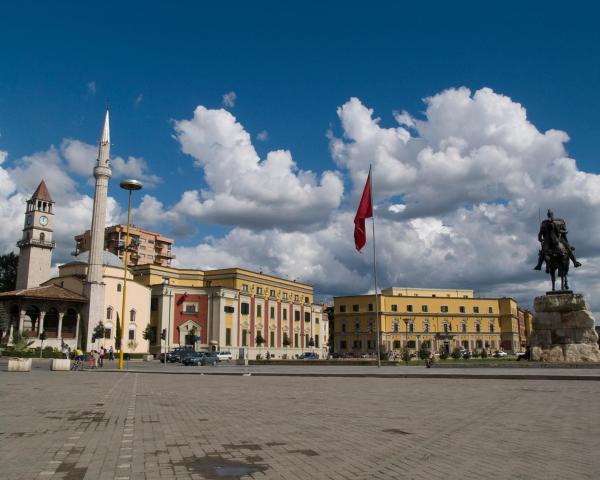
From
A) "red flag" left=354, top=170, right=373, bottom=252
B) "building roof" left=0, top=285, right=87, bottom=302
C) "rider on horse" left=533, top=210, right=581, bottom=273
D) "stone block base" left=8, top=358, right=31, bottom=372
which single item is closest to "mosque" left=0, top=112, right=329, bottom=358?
"building roof" left=0, top=285, right=87, bottom=302

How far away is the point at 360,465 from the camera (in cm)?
675

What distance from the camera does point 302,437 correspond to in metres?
8.76

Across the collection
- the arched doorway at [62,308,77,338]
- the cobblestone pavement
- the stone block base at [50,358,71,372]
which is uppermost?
the arched doorway at [62,308,77,338]

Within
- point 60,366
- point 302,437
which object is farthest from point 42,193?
point 302,437

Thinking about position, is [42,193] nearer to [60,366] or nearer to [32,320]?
[32,320]

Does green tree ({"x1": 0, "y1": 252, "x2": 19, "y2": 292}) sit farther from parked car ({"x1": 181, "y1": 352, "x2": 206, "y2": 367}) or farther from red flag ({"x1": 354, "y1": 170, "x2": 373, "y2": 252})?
red flag ({"x1": 354, "y1": 170, "x2": 373, "y2": 252})

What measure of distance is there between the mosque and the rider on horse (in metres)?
44.5

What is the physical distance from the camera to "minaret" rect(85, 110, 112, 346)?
67000mm

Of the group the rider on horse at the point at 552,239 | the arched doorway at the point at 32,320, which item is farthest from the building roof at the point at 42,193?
the rider on horse at the point at 552,239

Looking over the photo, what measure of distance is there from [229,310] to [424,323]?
44.3 metres

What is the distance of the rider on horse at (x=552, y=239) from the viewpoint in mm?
Answer: 29844

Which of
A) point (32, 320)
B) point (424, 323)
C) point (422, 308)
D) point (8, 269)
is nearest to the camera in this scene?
point (32, 320)

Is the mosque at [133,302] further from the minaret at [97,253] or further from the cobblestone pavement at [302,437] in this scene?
the cobblestone pavement at [302,437]

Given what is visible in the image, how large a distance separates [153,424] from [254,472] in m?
4.55
